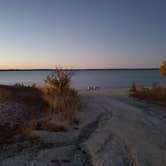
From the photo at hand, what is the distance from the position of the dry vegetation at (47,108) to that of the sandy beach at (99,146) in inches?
19.4

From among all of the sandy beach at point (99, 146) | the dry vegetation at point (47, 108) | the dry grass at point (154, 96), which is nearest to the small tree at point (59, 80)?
the dry vegetation at point (47, 108)

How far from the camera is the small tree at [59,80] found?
15.8 m

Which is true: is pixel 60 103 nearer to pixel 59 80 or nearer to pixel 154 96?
pixel 59 80

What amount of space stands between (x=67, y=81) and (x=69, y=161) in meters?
9.96

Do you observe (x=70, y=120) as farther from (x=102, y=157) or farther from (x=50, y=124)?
(x=102, y=157)

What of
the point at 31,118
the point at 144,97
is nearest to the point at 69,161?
the point at 31,118

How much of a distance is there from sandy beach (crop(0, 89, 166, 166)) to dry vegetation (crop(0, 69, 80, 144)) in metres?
0.49

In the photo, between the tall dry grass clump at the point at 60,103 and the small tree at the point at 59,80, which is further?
the small tree at the point at 59,80

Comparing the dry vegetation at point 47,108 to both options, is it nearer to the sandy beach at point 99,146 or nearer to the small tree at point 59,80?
the small tree at point 59,80

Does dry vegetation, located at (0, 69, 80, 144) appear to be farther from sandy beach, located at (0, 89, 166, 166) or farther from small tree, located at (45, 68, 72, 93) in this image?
sandy beach, located at (0, 89, 166, 166)

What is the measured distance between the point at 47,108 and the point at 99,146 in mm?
5757

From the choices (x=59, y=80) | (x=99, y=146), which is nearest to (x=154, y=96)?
(x=59, y=80)

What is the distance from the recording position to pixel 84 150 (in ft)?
22.7

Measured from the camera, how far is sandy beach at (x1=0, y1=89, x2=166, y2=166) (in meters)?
6.23
